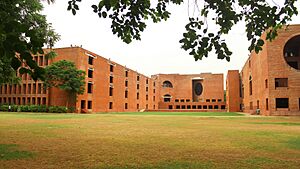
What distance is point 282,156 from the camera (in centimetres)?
747

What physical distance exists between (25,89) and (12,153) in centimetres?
4437

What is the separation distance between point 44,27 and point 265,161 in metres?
16.9

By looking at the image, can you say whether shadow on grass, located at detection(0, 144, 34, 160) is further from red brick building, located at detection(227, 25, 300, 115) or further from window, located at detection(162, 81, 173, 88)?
window, located at detection(162, 81, 173, 88)

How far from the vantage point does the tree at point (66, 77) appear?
4162cm

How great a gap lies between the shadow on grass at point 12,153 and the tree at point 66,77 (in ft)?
110

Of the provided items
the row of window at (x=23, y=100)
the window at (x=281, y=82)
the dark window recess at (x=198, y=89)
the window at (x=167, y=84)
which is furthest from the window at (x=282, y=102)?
the window at (x=167, y=84)

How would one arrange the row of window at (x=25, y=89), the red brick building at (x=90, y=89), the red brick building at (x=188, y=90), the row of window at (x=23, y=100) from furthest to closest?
1. the red brick building at (x=188, y=90)
2. the row of window at (x=25, y=89)
3. the row of window at (x=23, y=100)
4. the red brick building at (x=90, y=89)

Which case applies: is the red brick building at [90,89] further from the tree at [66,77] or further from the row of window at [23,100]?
the tree at [66,77]

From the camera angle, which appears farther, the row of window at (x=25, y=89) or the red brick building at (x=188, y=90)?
the red brick building at (x=188, y=90)

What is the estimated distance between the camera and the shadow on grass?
699 cm

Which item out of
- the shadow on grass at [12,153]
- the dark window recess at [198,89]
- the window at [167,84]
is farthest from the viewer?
the window at [167,84]

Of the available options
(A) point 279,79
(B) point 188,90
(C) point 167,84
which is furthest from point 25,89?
(B) point 188,90

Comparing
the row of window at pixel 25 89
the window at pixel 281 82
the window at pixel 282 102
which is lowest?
the window at pixel 282 102

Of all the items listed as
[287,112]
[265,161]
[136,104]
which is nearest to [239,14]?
[265,161]
